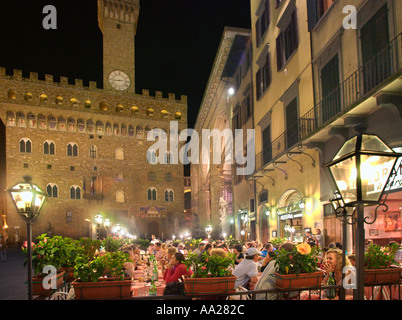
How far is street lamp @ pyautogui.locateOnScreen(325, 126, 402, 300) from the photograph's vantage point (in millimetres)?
2828

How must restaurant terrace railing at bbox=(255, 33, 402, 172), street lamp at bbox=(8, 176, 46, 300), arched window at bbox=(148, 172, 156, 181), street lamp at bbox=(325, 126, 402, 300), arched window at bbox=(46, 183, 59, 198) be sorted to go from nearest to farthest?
street lamp at bbox=(325, 126, 402, 300) → street lamp at bbox=(8, 176, 46, 300) → restaurant terrace railing at bbox=(255, 33, 402, 172) → arched window at bbox=(46, 183, 59, 198) → arched window at bbox=(148, 172, 156, 181)

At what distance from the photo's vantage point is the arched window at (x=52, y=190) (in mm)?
38244

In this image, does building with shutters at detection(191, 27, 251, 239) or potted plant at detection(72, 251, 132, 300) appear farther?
building with shutters at detection(191, 27, 251, 239)

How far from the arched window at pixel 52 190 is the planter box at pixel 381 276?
38.6 metres

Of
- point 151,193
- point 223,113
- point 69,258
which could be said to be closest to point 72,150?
point 151,193

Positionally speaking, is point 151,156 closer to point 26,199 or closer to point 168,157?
point 168,157

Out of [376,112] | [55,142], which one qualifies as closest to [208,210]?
[55,142]

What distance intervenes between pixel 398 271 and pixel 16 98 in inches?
1608

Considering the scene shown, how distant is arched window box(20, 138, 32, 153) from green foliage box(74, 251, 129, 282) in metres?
38.0

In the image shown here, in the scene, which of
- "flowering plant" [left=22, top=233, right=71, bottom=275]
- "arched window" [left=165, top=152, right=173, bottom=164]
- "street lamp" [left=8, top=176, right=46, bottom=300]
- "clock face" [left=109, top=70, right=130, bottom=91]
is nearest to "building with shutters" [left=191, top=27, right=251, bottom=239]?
"arched window" [left=165, top=152, right=173, bottom=164]

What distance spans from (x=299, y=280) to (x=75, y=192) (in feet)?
126

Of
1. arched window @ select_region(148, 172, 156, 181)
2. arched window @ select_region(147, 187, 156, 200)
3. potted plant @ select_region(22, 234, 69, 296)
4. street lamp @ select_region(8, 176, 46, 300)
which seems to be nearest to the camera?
street lamp @ select_region(8, 176, 46, 300)

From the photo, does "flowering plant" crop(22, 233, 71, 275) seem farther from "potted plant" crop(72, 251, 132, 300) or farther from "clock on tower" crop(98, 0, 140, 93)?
"clock on tower" crop(98, 0, 140, 93)
